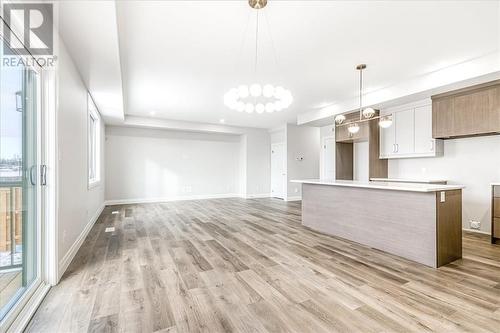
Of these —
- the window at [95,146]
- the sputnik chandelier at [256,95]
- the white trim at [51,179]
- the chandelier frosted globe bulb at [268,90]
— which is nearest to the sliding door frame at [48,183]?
the white trim at [51,179]

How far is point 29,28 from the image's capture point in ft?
6.56

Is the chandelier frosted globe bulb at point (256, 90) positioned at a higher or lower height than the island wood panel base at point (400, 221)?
higher

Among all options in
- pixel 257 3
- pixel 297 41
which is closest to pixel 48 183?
pixel 257 3

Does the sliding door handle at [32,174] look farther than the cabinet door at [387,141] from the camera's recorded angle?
No

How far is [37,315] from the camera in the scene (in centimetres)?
183

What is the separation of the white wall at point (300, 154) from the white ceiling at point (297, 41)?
3474 mm

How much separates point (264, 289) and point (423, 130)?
15.3ft

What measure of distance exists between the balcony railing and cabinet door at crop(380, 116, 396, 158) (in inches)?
243

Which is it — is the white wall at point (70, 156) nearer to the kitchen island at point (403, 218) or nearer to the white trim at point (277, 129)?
the kitchen island at point (403, 218)

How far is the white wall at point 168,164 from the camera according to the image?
7.54 m

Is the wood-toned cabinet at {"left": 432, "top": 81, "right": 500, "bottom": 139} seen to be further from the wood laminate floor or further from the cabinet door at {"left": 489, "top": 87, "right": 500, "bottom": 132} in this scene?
the wood laminate floor

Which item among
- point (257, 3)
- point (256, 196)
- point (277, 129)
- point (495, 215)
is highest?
point (257, 3)

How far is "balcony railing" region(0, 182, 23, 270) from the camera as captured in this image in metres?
1.72

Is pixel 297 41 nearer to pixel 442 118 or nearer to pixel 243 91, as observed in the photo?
pixel 243 91
